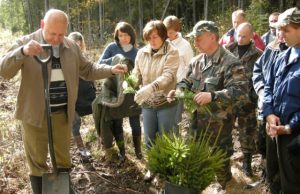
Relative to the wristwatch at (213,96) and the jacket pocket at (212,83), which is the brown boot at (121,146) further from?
the wristwatch at (213,96)

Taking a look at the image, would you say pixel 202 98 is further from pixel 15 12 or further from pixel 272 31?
pixel 15 12

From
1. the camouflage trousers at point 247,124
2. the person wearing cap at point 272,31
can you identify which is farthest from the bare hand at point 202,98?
the person wearing cap at point 272,31

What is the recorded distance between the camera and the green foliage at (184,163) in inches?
124

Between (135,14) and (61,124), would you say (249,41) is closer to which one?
(61,124)

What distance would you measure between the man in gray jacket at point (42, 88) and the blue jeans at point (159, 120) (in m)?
0.67

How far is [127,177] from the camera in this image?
4.84 metres

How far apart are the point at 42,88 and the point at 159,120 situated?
1.40 meters

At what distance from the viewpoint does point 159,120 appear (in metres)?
4.27

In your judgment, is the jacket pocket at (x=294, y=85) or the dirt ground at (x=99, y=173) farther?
the dirt ground at (x=99, y=173)

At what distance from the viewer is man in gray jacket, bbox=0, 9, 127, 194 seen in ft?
11.2

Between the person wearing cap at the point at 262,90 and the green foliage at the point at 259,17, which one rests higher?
the green foliage at the point at 259,17

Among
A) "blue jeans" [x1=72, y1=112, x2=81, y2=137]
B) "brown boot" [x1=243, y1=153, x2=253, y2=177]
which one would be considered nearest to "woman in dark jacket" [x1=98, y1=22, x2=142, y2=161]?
"blue jeans" [x1=72, y1=112, x2=81, y2=137]

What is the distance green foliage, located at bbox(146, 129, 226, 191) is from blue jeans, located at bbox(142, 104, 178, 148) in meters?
0.92

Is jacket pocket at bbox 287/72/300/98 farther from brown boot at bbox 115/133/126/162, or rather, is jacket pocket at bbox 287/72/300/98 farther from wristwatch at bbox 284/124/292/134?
brown boot at bbox 115/133/126/162
